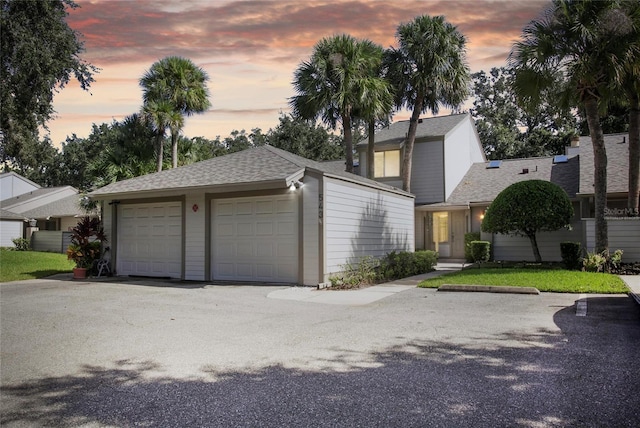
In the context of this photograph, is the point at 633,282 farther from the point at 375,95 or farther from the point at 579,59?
the point at 375,95

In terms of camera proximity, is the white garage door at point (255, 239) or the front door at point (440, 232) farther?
the front door at point (440, 232)

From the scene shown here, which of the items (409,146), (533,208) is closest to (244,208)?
(533,208)

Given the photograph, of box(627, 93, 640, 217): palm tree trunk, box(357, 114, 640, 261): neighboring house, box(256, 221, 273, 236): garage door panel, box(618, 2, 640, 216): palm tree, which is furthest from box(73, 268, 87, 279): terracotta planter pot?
box(627, 93, 640, 217): palm tree trunk

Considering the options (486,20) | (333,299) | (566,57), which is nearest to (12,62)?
(333,299)

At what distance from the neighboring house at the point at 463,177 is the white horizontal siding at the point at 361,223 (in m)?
4.03

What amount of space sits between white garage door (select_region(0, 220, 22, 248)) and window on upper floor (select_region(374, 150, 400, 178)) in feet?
84.8

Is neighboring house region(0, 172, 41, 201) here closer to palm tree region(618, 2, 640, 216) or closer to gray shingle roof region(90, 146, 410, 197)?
gray shingle roof region(90, 146, 410, 197)

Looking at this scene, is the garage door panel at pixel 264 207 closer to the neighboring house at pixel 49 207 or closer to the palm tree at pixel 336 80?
the palm tree at pixel 336 80

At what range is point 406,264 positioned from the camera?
48.5 feet

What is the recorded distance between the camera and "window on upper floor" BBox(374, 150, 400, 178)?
22.5 m

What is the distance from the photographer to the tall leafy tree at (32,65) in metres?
15.2

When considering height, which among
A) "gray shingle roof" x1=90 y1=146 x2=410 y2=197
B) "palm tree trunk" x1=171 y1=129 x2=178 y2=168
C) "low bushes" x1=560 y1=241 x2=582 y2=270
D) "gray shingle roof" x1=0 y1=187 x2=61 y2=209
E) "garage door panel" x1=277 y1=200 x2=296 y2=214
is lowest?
"low bushes" x1=560 y1=241 x2=582 y2=270

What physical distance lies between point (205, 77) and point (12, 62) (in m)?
9.48

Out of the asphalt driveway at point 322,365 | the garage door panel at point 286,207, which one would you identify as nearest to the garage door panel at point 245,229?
the garage door panel at point 286,207
